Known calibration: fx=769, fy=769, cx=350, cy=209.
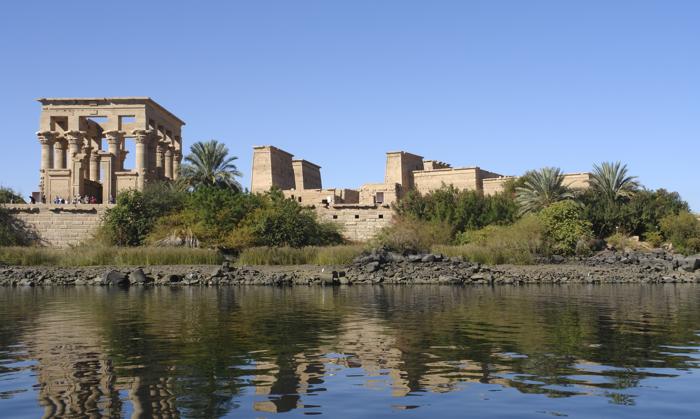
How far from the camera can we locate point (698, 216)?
148ft

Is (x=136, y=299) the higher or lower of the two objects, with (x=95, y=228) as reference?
lower

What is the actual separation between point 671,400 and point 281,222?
3074 cm

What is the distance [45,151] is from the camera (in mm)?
45031

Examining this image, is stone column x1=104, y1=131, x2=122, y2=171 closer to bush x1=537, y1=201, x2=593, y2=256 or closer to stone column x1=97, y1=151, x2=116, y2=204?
stone column x1=97, y1=151, x2=116, y2=204

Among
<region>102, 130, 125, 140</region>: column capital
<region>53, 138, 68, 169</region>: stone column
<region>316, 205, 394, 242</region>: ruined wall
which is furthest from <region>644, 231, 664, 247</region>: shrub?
<region>53, 138, 68, 169</region>: stone column

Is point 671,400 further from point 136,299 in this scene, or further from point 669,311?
point 136,299

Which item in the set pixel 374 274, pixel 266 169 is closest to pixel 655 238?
pixel 374 274

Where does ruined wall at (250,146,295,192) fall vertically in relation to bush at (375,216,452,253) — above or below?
above

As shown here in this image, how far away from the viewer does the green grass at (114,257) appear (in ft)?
107

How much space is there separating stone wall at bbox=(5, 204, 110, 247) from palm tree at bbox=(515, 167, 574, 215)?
2285 centimetres

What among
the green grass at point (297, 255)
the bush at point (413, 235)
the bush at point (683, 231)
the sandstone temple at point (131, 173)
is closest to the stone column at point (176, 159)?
the sandstone temple at point (131, 173)

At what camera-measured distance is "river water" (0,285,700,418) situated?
717 centimetres

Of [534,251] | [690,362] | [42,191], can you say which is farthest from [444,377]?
[42,191]

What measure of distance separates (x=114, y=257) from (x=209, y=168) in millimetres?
13845
